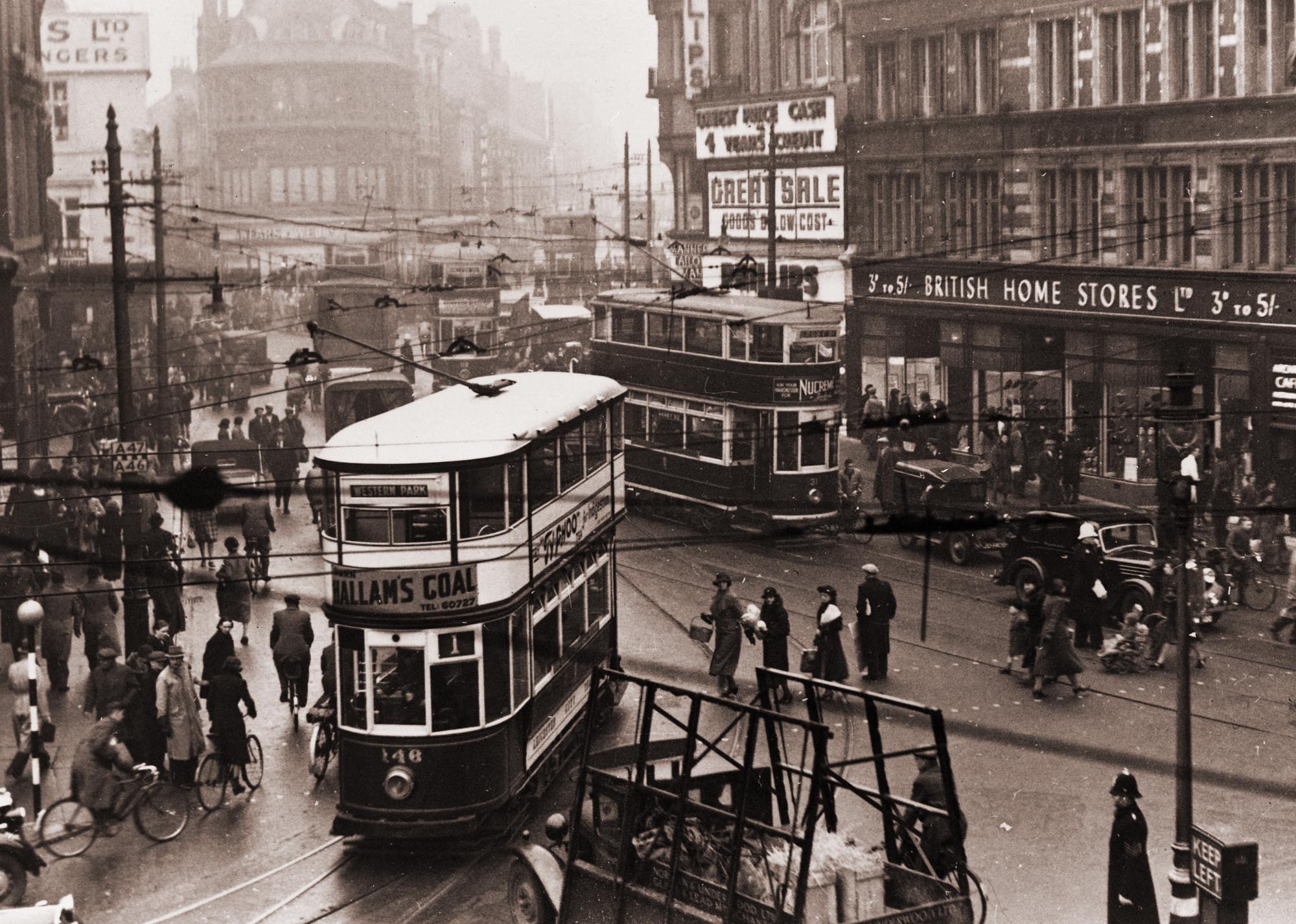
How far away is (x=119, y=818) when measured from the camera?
15.2 meters

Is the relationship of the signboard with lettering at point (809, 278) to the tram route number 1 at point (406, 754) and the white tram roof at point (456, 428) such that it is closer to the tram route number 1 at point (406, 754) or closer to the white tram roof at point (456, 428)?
the white tram roof at point (456, 428)

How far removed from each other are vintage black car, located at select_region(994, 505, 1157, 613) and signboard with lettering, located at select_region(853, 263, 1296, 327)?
8099 millimetres

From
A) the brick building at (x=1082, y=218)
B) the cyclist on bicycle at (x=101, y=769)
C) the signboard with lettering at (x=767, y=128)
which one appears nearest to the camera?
the cyclist on bicycle at (x=101, y=769)

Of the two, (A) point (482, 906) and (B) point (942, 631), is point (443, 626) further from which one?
(B) point (942, 631)

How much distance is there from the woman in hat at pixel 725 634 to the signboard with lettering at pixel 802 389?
8458 mm

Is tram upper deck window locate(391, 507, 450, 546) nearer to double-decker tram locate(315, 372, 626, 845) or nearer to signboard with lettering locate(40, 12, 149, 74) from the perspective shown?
double-decker tram locate(315, 372, 626, 845)

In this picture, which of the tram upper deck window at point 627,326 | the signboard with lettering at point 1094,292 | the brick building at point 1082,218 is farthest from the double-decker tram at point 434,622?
the signboard with lettering at point 1094,292

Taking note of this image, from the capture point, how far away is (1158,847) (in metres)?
14.9

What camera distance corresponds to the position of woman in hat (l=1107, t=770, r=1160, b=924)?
12.7 meters

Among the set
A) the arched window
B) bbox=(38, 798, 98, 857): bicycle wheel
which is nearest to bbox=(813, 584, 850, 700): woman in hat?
bbox=(38, 798, 98, 857): bicycle wheel

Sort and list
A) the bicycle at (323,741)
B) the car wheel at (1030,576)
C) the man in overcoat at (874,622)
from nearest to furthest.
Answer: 1. the bicycle at (323,741)
2. the man in overcoat at (874,622)
3. the car wheel at (1030,576)

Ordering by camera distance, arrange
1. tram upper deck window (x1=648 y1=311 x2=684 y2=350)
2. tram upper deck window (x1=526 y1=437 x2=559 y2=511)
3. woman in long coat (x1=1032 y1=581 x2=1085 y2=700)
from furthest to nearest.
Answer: tram upper deck window (x1=648 y1=311 x2=684 y2=350)
woman in long coat (x1=1032 y1=581 x2=1085 y2=700)
tram upper deck window (x1=526 y1=437 x2=559 y2=511)

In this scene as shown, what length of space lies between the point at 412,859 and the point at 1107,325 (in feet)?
77.2

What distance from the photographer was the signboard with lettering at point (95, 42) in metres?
56.5
